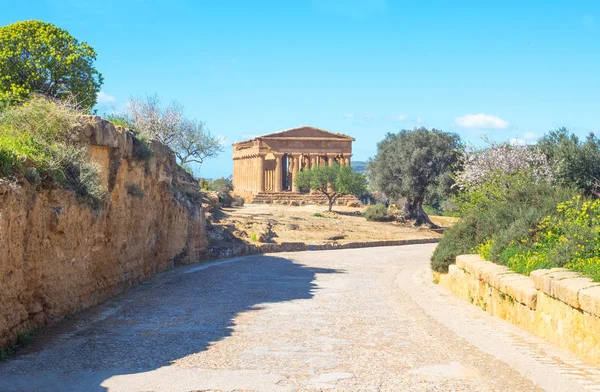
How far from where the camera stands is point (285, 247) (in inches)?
1178

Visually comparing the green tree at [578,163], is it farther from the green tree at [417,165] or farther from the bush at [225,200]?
the bush at [225,200]

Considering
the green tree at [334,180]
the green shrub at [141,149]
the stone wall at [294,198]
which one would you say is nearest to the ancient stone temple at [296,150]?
the stone wall at [294,198]

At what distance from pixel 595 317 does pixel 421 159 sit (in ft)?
125

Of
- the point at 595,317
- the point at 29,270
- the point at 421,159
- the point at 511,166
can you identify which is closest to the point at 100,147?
the point at 29,270

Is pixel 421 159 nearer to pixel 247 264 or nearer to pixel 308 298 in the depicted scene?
pixel 247 264

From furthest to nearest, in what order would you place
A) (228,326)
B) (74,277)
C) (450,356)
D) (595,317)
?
(74,277), (228,326), (450,356), (595,317)

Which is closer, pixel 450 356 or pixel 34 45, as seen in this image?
pixel 450 356

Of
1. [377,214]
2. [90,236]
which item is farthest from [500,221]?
[377,214]

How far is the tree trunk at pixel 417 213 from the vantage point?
157ft

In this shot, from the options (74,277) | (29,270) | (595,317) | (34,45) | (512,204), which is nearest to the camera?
(595,317)

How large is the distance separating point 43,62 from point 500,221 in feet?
44.1

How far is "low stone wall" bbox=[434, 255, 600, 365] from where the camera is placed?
27.8 feet

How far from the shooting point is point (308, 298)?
14688 mm

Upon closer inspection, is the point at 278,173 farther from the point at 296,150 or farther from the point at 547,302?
the point at 547,302
